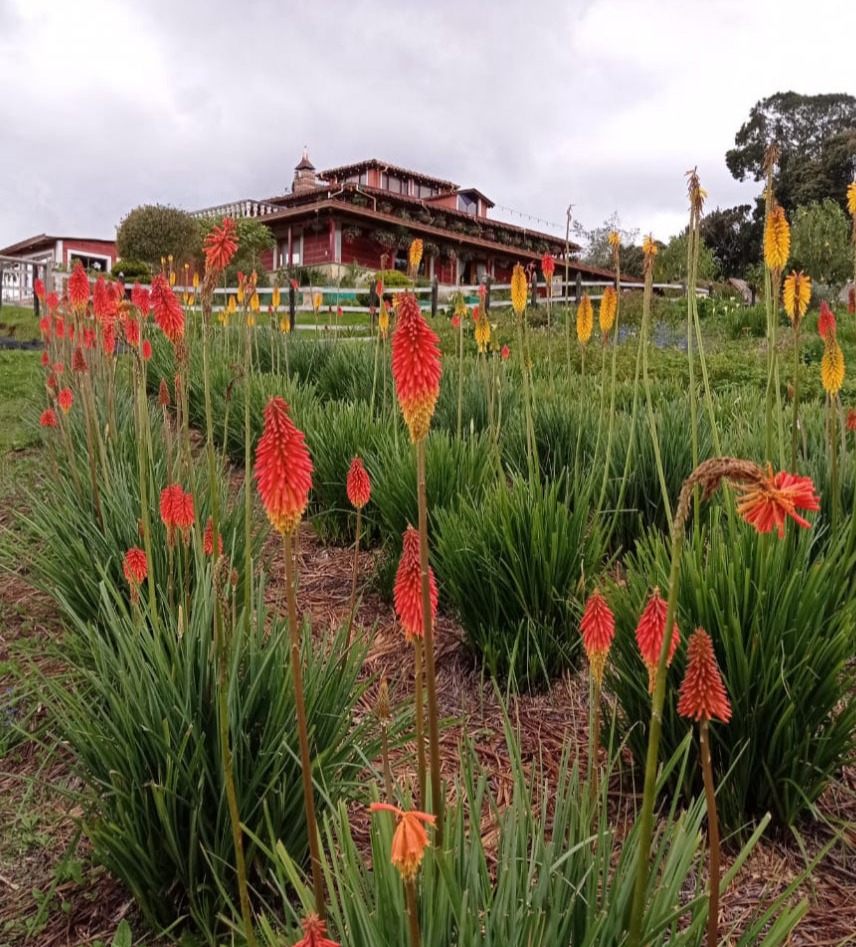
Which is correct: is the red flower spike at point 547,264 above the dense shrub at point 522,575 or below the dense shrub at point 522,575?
above

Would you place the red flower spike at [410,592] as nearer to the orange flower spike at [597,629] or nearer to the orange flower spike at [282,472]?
the orange flower spike at [282,472]

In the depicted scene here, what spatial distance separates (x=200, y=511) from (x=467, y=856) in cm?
206

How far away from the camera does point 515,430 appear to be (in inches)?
173

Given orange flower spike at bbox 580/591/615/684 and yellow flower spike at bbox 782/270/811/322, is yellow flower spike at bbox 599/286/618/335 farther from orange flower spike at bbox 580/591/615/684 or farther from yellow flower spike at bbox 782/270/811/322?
orange flower spike at bbox 580/591/615/684

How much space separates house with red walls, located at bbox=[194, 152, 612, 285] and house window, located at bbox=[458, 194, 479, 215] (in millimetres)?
60

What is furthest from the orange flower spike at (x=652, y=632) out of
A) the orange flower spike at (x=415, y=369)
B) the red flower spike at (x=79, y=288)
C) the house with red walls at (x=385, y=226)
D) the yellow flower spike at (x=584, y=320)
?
the house with red walls at (x=385, y=226)

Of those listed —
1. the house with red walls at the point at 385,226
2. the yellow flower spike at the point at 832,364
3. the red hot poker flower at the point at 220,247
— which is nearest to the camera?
the red hot poker flower at the point at 220,247

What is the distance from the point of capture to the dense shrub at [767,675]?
6.64 ft

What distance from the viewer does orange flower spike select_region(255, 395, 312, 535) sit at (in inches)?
39.6

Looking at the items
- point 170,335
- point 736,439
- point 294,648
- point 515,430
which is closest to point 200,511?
point 170,335

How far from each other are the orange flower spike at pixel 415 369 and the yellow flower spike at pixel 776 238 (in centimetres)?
167

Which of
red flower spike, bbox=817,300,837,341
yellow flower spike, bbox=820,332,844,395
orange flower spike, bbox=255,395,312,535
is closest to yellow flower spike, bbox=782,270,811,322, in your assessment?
red flower spike, bbox=817,300,837,341

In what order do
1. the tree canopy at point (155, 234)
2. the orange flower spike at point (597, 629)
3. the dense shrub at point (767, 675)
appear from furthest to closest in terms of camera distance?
the tree canopy at point (155, 234) → the dense shrub at point (767, 675) → the orange flower spike at point (597, 629)

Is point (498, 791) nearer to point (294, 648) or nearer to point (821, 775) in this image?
point (821, 775)
